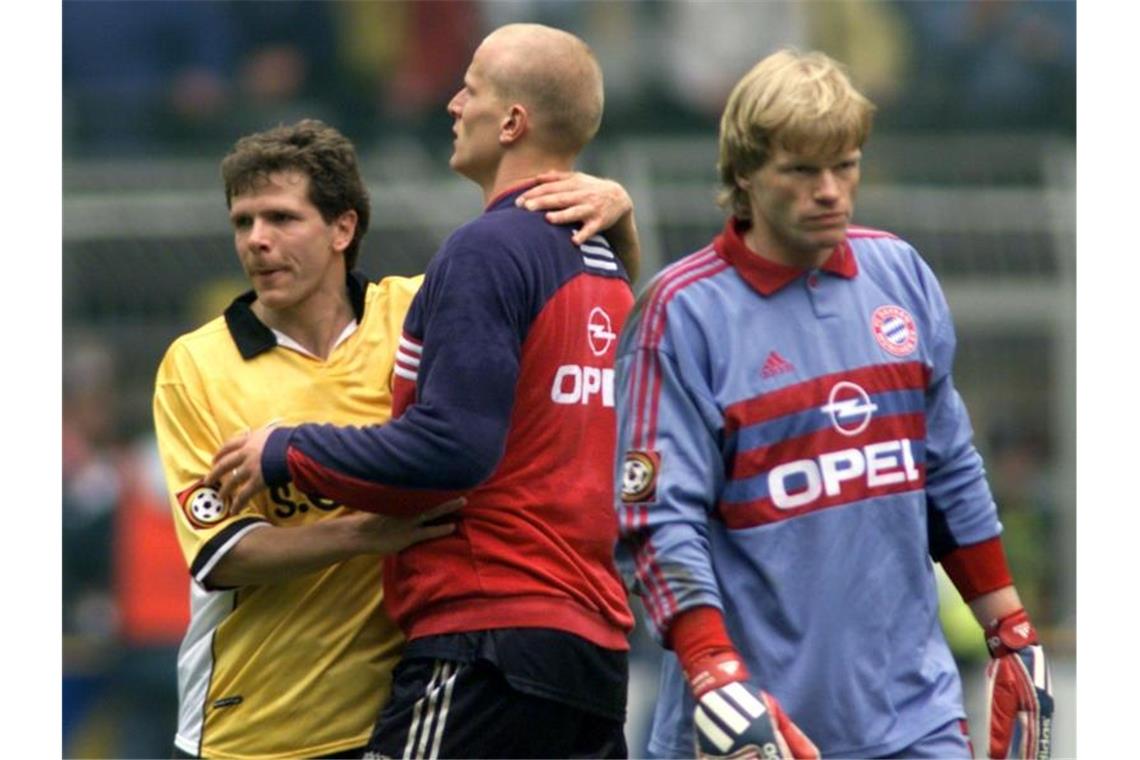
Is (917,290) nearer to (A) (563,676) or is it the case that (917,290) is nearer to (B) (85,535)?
(A) (563,676)

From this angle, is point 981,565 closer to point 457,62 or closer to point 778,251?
point 778,251

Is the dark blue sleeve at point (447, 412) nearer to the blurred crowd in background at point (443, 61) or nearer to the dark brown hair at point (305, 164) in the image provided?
the dark brown hair at point (305, 164)

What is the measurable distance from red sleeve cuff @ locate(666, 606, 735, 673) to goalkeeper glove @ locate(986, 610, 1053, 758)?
643 millimetres

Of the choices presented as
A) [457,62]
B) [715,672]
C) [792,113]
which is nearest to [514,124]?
[792,113]

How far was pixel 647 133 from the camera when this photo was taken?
1578 cm

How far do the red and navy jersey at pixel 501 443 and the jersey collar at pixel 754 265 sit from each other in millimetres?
494

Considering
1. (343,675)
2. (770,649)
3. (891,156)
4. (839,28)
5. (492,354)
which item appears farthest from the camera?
(839,28)

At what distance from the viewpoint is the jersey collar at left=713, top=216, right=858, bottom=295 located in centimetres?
443

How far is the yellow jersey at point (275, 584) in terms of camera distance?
5094mm

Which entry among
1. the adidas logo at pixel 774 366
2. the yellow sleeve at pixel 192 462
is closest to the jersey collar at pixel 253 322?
the yellow sleeve at pixel 192 462

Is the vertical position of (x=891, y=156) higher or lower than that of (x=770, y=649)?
higher

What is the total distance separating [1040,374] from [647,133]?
3.34m

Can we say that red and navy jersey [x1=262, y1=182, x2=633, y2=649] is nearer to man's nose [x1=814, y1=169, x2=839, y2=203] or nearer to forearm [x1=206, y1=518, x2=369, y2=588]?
forearm [x1=206, y1=518, x2=369, y2=588]

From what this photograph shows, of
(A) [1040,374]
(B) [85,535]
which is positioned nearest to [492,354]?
(B) [85,535]
